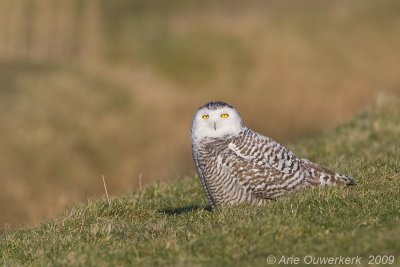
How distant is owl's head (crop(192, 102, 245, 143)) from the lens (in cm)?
905

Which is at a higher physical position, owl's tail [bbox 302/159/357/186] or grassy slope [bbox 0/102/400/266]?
owl's tail [bbox 302/159/357/186]

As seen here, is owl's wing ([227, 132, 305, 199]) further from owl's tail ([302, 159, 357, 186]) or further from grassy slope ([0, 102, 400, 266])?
grassy slope ([0, 102, 400, 266])

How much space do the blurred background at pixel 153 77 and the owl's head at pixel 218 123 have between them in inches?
334

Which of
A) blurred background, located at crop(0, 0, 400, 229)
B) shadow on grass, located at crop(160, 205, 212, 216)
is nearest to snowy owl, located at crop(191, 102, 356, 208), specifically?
shadow on grass, located at crop(160, 205, 212, 216)

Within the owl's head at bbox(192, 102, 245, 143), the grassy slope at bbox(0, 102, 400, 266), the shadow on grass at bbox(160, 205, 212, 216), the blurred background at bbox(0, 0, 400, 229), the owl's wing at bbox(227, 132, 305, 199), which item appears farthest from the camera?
the blurred background at bbox(0, 0, 400, 229)

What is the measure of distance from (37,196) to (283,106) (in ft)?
31.7

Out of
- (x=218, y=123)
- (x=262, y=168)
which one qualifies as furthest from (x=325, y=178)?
(x=218, y=123)

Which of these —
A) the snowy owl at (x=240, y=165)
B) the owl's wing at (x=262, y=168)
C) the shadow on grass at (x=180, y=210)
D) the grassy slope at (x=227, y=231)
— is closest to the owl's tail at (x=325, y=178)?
the snowy owl at (x=240, y=165)

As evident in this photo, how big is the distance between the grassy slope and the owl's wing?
28cm

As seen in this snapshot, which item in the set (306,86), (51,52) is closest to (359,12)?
(306,86)

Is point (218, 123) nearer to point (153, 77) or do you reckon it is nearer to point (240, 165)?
point (240, 165)

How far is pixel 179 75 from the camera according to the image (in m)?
27.4

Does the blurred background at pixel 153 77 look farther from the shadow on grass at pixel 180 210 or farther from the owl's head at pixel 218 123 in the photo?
the owl's head at pixel 218 123

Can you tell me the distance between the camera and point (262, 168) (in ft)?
29.0
